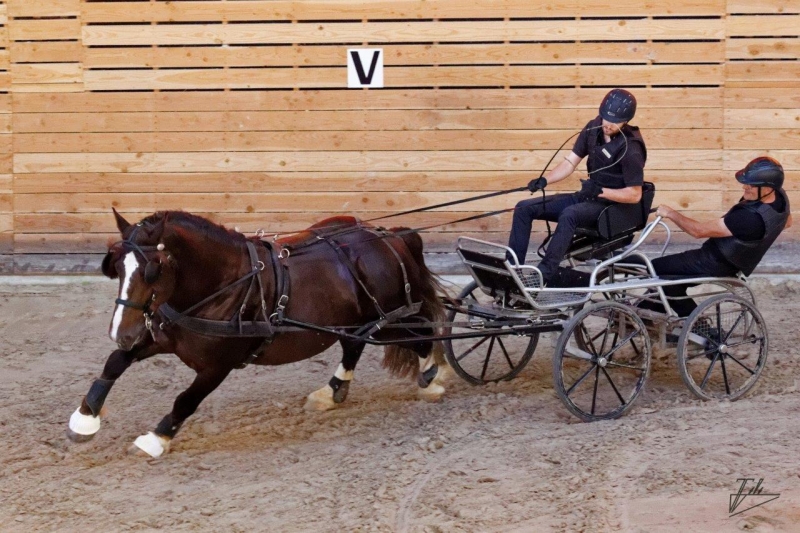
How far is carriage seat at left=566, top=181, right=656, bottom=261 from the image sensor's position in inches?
246

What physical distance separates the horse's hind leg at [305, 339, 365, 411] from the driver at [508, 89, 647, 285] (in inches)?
47.7

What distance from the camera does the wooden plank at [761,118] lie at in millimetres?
9555

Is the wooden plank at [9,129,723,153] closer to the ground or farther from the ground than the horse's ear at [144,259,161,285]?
farther from the ground

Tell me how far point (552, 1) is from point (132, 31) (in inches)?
156

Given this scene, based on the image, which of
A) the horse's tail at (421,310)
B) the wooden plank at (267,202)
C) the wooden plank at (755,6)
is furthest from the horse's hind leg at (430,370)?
the wooden plank at (755,6)

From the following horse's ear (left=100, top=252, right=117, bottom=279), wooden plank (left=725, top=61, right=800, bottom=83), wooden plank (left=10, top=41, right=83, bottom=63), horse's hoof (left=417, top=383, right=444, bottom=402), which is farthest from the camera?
wooden plank (left=10, top=41, right=83, bottom=63)

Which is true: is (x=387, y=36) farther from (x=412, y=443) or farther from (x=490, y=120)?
(x=412, y=443)

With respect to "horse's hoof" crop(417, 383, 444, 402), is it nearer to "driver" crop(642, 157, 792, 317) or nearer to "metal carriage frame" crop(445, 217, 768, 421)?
"metal carriage frame" crop(445, 217, 768, 421)

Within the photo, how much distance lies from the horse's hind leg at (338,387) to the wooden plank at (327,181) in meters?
3.56

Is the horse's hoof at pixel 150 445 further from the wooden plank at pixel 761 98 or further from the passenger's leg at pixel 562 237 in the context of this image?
the wooden plank at pixel 761 98

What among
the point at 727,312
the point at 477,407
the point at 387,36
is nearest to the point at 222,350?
the point at 477,407

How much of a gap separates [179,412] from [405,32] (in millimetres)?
5200

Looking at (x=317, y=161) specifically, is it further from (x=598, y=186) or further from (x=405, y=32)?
(x=598, y=186)
